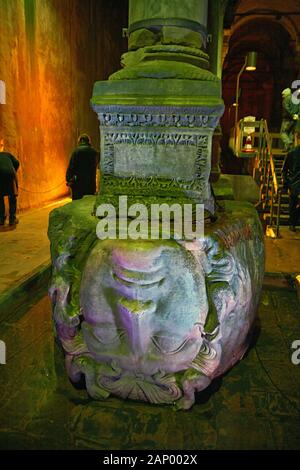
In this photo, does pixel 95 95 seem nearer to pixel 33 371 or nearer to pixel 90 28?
pixel 33 371

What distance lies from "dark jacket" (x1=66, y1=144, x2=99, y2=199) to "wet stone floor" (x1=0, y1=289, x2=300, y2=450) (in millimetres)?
4200

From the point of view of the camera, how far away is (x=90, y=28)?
44.3 feet

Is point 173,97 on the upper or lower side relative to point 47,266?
upper

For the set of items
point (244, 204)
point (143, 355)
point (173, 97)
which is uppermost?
point (173, 97)

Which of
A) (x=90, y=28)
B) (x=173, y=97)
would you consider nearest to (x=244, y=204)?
(x=173, y=97)

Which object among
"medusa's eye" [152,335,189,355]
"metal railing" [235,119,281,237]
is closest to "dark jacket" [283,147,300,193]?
"metal railing" [235,119,281,237]

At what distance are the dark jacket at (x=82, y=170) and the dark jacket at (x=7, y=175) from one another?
98cm

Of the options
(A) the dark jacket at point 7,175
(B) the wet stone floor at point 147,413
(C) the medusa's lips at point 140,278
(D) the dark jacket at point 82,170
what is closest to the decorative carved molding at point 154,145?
(C) the medusa's lips at point 140,278

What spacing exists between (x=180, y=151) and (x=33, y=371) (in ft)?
6.10

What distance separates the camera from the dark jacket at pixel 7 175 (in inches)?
273

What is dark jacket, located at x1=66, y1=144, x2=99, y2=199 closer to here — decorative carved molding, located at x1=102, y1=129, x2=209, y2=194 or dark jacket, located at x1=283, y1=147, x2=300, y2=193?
dark jacket, located at x1=283, y1=147, x2=300, y2=193

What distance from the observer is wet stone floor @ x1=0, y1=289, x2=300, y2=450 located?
7.20 feet
